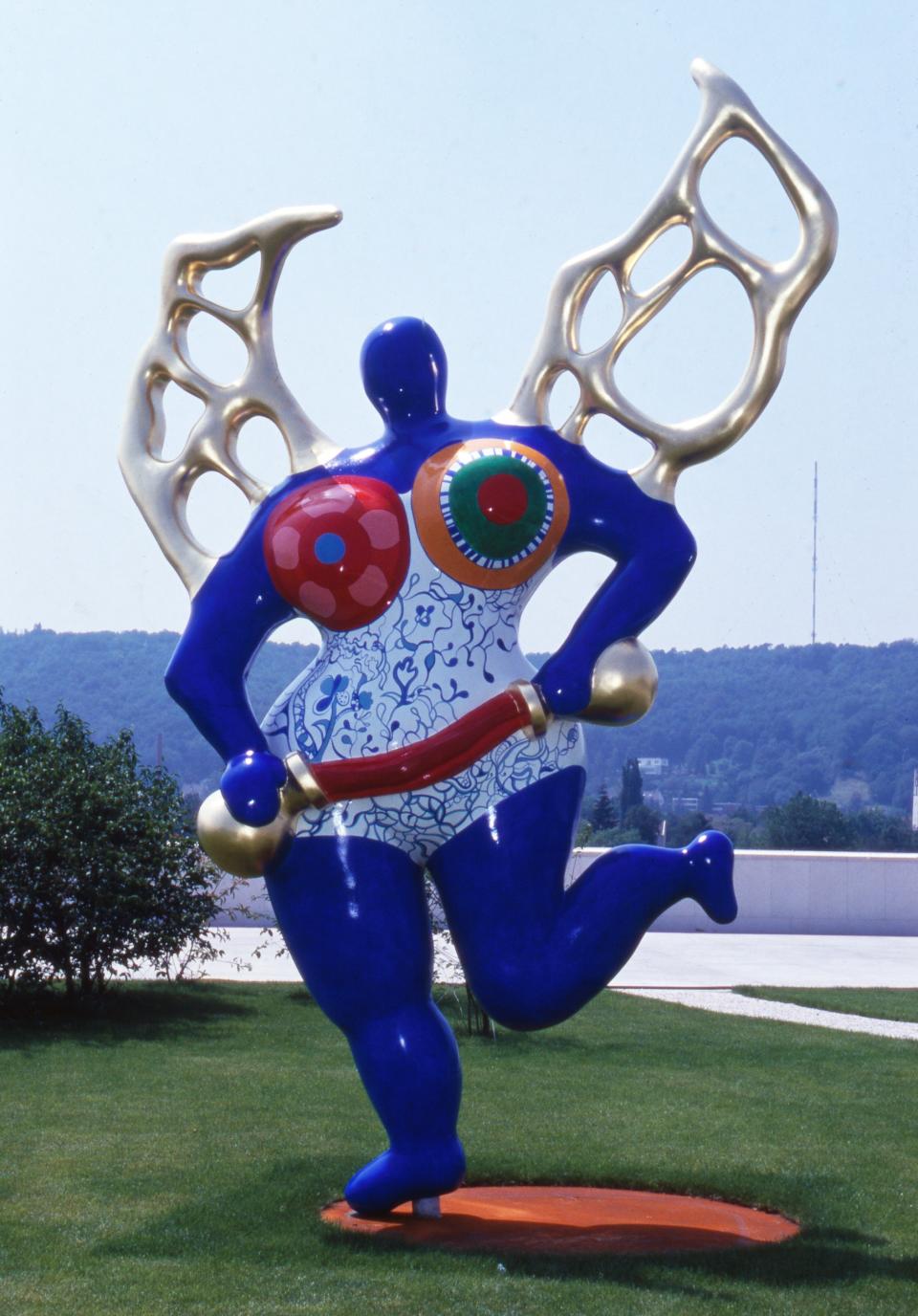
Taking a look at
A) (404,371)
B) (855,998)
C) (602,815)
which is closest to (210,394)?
(404,371)

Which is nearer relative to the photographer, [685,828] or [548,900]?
[548,900]

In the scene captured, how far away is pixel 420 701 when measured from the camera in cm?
505

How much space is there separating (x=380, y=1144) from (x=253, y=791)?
246 cm

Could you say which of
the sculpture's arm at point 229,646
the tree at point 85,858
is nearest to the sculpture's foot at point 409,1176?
the sculpture's arm at point 229,646

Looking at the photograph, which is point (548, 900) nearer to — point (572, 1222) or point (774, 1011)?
point (572, 1222)

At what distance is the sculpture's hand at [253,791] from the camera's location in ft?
16.4

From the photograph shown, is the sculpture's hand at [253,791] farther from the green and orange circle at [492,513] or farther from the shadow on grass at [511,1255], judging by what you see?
the shadow on grass at [511,1255]

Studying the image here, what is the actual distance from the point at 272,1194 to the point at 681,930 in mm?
12583

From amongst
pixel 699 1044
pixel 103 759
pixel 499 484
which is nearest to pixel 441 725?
pixel 499 484

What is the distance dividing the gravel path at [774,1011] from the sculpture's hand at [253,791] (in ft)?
20.9

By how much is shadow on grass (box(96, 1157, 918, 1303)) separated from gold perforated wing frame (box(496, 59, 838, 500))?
2.24m

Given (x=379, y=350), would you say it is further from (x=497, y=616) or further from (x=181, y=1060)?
(x=181, y=1060)

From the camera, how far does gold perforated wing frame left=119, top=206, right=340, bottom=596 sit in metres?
5.47

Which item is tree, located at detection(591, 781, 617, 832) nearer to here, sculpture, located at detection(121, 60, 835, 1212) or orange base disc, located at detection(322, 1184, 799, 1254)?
orange base disc, located at detection(322, 1184, 799, 1254)
